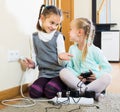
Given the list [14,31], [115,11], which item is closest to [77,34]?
[14,31]

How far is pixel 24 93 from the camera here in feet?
5.73

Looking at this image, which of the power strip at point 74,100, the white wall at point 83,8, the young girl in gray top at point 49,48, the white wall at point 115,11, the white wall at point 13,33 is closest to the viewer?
the power strip at point 74,100

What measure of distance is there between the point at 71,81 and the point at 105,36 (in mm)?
3117

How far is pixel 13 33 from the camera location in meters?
1.64

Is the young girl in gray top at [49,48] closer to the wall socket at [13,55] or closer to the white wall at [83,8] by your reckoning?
the wall socket at [13,55]

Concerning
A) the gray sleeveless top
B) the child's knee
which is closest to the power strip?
the child's knee

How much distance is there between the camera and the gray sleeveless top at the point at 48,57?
1.73 metres

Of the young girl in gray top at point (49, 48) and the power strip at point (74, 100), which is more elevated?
the young girl in gray top at point (49, 48)

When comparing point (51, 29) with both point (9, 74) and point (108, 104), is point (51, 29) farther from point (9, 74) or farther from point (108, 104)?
point (108, 104)

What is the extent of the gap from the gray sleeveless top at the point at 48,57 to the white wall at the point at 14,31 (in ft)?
0.37

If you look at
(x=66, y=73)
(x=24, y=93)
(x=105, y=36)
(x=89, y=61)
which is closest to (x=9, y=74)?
(x=24, y=93)

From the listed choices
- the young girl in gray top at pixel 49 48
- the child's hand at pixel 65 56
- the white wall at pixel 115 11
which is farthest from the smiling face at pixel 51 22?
the white wall at pixel 115 11

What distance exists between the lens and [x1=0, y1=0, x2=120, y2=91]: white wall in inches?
60.8

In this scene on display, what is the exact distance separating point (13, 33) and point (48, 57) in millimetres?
288
